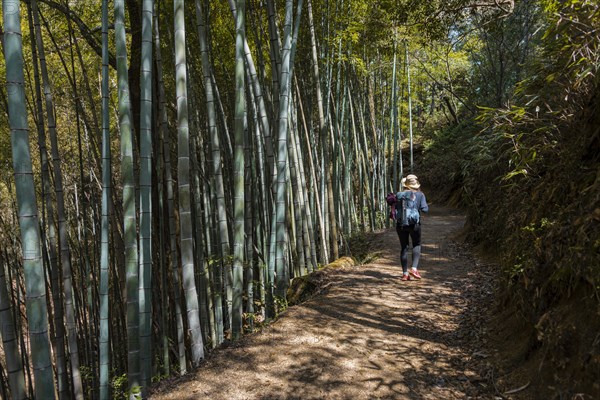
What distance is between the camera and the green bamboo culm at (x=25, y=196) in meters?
1.62

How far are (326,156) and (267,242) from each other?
1.38m

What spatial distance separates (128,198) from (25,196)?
0.85 meters

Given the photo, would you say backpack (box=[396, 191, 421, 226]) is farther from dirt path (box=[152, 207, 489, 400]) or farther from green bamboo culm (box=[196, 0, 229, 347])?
green bamboo culm (box=[196, 0, 229, 347])

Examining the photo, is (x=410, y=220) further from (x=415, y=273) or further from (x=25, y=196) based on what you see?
(x=25, y=196)

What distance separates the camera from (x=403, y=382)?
2.43m

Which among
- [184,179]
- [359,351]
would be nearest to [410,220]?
[359,351]

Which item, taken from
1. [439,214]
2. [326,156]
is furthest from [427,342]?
[439,214]

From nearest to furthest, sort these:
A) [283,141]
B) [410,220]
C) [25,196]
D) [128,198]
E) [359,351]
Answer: [25,196] → [128,198] → [359,351] → [283,141] → [410,220]

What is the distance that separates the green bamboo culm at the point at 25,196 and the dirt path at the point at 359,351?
2.95 ft

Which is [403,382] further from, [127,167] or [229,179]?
[229,179]

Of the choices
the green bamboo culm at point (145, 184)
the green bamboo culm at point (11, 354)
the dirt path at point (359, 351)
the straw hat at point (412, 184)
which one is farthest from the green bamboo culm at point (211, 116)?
the straw hat at point (412, 184)

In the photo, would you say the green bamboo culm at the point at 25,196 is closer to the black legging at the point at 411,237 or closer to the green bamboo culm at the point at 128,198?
the green bamboo culm at the point at 128,198

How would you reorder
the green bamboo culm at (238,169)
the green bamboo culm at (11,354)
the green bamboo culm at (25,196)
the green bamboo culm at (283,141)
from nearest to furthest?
1. the green bamboo culm at (25,196)
2. the green bamboo culm at (11,354)
3. the green bamboo culm at (238,169)
4. the green bamboo culm at (283,141)

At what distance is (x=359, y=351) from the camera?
2.77m
